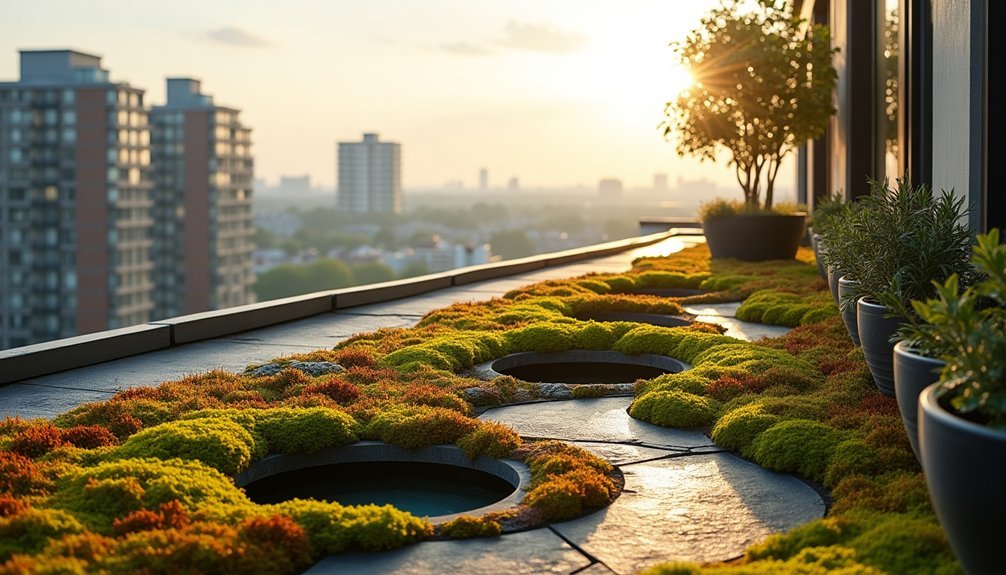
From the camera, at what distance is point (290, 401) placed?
4902 millimetres

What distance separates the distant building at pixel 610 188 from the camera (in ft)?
326

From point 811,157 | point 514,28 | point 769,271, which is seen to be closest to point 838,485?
point 769,271

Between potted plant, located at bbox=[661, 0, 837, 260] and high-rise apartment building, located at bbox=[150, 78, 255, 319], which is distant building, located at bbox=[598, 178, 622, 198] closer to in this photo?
high-rise apartment building, located at bbox=[150, 78, 255, 319]

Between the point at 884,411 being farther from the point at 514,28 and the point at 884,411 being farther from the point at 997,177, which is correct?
the point at 514,28

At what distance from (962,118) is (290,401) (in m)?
4.34

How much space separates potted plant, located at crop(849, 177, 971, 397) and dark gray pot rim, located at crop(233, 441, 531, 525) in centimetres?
179

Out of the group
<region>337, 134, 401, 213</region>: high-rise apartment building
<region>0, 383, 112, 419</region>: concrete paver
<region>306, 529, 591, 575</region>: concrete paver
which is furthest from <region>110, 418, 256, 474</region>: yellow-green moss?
<region>337, 134, 401, 213</region>: high-rise apartment building

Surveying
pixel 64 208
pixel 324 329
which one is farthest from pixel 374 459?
pixel 64 208

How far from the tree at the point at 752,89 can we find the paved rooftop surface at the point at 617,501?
28.5 ft

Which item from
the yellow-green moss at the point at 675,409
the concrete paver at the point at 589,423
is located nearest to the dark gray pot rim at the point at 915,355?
the concrete paver at the point at 589,423

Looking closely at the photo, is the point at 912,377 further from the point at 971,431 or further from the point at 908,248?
A: the point at 908,248

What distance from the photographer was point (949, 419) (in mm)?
2404

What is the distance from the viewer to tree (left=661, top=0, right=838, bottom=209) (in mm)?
13234

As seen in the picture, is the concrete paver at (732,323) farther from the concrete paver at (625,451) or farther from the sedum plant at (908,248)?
the concrete paver at (625,451)
